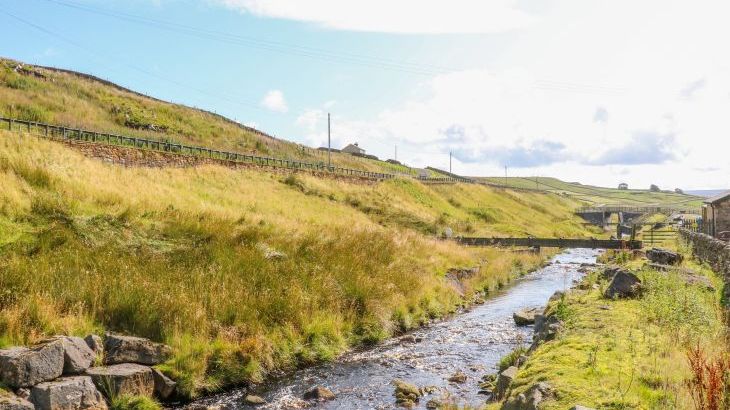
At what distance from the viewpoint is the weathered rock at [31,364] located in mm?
8742

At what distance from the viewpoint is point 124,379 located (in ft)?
32.3

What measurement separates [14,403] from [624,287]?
1344cm

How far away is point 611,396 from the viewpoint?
6488 mm

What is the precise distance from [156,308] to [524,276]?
87.6 ft

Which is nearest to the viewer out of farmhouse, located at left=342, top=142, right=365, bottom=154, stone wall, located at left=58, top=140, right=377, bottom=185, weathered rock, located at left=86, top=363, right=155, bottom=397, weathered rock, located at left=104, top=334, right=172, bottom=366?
weathered rock, located at left=86, top=363, right=155, bottom=397

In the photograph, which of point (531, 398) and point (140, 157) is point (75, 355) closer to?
point (531, 398)

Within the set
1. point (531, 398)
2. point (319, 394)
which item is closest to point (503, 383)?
point (531, 398)

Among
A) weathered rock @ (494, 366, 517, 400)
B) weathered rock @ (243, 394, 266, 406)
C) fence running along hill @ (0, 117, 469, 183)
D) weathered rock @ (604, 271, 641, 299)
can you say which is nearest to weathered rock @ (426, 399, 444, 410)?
weathered rock @ (494, 366, 517, 400)

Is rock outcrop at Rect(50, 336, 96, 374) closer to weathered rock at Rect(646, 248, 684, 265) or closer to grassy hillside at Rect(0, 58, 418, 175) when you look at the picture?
weathered rock at Rect(646, 248, 684, 265)

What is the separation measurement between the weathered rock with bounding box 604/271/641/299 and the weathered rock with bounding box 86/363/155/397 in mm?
11145

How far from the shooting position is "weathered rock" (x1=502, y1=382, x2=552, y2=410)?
6703 millimetres

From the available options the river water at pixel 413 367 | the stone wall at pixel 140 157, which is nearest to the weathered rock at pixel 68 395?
the river water at pixel 413 367

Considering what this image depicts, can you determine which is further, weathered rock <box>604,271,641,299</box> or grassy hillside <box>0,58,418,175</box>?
grassy hillside <box>0,58,418,175</box>

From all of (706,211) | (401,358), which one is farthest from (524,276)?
(401,358)
